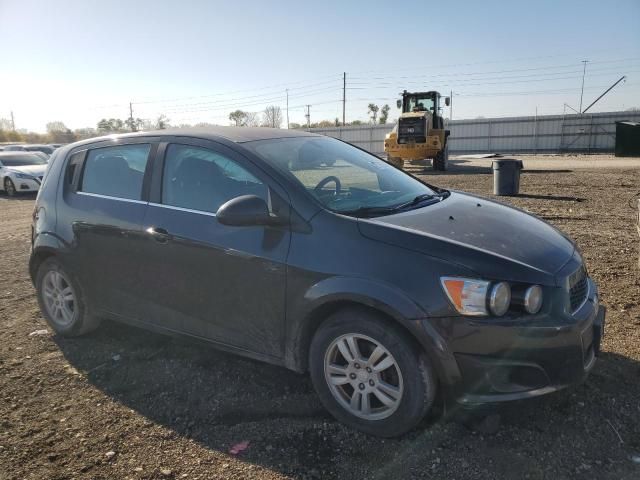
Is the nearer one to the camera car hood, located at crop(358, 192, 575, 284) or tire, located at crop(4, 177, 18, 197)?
car hood, located at crop(358, 192, 575, 284)

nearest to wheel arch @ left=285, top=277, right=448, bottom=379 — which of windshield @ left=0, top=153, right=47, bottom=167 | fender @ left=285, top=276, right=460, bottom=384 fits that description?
fender @ left=285, top=276, right=460, bottom=384

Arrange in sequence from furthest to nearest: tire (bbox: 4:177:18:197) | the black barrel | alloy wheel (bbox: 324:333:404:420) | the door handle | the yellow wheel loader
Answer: the yellow wheel loader
tire (bbox: 4:177:18:197)
the black barrel
the door handle
alloy wheel (bbox: 324:333:404:420)

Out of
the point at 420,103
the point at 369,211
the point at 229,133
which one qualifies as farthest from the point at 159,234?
the point at 420,103

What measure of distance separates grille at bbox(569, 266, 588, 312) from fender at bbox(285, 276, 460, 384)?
0.78 metres

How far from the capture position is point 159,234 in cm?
345

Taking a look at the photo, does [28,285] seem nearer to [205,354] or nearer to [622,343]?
[205,354]

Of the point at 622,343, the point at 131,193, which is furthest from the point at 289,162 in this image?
the point at 622,343

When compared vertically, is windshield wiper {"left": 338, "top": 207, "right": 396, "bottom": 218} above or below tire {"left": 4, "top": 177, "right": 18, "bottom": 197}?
above

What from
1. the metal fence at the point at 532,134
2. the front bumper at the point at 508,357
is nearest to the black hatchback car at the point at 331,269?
the front bumper at the point at 508,357

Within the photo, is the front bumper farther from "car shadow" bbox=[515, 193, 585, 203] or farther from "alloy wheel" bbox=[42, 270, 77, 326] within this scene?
"car shadow" bbox=[515, 193, 585, 203]

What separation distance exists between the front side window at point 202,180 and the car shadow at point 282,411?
4.02 ft

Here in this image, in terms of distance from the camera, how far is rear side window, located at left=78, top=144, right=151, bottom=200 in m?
3.76

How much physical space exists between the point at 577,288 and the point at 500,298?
0.67 m

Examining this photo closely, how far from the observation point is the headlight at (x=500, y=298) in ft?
8.14
